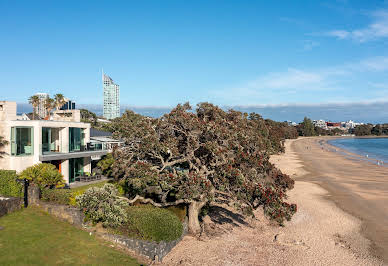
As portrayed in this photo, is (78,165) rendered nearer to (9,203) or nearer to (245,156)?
(9,203)

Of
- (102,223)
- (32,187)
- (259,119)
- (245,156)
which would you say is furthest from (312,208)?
(259,119)

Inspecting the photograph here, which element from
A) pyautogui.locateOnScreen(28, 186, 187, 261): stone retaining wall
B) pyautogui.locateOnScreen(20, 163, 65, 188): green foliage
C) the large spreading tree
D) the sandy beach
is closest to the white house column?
pyautogui.locateOnScreen(20, 163, 65, 188): green foliage

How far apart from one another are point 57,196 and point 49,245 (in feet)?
14.3

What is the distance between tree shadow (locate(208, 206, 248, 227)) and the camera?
2031 cm

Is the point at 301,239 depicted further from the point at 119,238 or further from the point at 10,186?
the point at 10,186

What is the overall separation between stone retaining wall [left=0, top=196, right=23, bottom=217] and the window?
5.43 metres

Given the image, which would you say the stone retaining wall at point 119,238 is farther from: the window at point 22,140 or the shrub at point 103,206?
the window at point 22,140

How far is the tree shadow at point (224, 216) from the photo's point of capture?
2031cm

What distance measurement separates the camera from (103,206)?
15375mm

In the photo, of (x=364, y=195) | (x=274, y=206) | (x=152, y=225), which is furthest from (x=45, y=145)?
(x=364, y=195)

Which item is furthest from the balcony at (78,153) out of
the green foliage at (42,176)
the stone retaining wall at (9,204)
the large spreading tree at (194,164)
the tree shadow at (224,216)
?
the tree shadow at (224,216)

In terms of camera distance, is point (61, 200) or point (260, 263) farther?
point (61, 200)

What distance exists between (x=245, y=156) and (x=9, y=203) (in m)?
14.0

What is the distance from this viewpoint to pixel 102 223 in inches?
615
